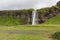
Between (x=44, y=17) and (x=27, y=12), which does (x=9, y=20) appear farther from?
(x=44, y=17)

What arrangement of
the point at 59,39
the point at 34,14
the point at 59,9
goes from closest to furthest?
1. the point at 59,39
2. the point at 34,14
3. the point at 59,9

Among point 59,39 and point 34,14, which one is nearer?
point 59,39

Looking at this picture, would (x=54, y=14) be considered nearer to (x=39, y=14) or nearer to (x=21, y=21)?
(x=39, y=14)

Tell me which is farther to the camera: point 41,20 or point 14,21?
point 14,21

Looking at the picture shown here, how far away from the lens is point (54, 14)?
188000mm

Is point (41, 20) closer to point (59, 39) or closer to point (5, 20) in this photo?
point (5, 20)

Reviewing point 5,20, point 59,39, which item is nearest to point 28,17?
point 5,20

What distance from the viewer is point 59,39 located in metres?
41.8

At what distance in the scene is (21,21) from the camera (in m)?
195

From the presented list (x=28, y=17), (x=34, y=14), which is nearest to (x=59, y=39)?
(x=34, y=14)

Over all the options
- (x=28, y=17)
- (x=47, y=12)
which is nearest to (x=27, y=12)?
(x=28, y=17)

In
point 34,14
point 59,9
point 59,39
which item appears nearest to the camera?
point 59,39

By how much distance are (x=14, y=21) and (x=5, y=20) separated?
865 centimetres

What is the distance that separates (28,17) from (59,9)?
3006cm
